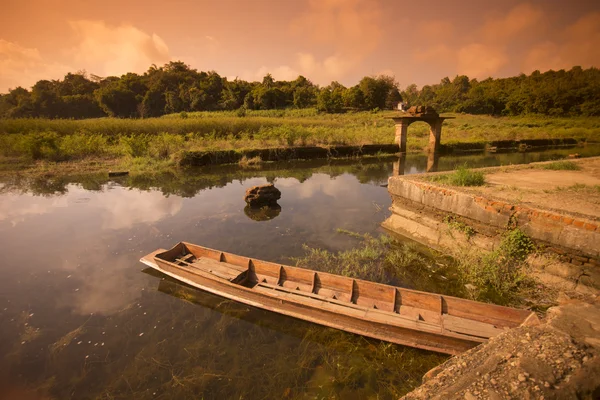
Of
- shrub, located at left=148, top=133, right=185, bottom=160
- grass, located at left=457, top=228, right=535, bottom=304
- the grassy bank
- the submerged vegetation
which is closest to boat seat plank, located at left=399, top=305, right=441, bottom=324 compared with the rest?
the submerged vegetation

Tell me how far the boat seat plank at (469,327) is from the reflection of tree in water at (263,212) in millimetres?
6182

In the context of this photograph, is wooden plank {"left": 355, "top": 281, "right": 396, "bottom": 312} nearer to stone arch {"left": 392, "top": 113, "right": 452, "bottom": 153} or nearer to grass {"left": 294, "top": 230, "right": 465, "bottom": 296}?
grass {"left": 294, "top": 230, "right": 465, "bottom": 296}

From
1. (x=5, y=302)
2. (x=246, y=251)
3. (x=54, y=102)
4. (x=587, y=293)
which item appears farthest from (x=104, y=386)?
(x=54, y=102)

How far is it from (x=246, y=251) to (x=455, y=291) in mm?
4652

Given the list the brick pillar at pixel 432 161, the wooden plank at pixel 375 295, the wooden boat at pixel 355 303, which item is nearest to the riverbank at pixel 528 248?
the wooden boat at pixel 355 303

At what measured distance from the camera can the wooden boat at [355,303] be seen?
3975 mm

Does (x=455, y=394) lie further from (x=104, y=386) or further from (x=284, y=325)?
(x=104, y=386)

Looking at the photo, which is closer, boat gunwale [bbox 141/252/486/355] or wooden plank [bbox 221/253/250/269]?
boat gunwale [bbox 141/252/486/355]

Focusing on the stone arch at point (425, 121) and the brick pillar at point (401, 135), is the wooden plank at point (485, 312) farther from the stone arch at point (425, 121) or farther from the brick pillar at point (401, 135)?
the brick pillar at point (401, 135)

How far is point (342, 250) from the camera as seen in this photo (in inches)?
285

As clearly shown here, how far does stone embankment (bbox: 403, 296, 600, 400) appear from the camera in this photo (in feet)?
7.46

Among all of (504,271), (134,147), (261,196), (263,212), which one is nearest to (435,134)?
(261,196)

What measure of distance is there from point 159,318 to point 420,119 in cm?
2065

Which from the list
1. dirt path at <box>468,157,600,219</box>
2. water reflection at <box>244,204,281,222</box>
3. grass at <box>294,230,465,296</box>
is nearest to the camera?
grass at <box>294,230,465,296</box>
